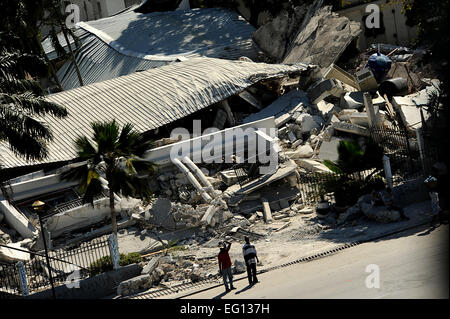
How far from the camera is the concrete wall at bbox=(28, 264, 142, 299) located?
18891 mm

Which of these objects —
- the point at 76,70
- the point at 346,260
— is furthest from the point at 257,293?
the point at 76,70

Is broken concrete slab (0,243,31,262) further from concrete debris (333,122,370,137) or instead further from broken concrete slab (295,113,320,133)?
concrete debris (333,122,370,137)

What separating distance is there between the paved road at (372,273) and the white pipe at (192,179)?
5396 mm

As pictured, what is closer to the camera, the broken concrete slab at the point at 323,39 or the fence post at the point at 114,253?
the fence post at the point at 114,253

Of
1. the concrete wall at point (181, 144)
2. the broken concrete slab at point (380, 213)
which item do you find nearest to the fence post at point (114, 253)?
the concrete wall at point (181, 144)

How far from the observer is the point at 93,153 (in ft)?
63.5

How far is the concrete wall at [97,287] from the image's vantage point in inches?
744

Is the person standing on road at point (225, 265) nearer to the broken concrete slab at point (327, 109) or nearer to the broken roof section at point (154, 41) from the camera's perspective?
the broken concrete slab at point (327, 109)

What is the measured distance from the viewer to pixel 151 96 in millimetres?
28422

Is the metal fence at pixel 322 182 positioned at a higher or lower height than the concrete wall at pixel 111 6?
lower

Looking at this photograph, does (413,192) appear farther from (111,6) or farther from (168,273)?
(111,6)

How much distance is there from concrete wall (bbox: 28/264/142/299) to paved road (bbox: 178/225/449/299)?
2740 mm

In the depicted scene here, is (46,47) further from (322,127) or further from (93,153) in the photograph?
(93,153)

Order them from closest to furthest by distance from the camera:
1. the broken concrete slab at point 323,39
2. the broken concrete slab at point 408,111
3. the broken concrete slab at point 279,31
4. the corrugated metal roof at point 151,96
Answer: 1. the broken concrete slab at point 408,111
2. the corrugated metal roof at point 151,96
3. the broken concrete slab at point 323,39
4. the broken concrete slab at point 279,31
